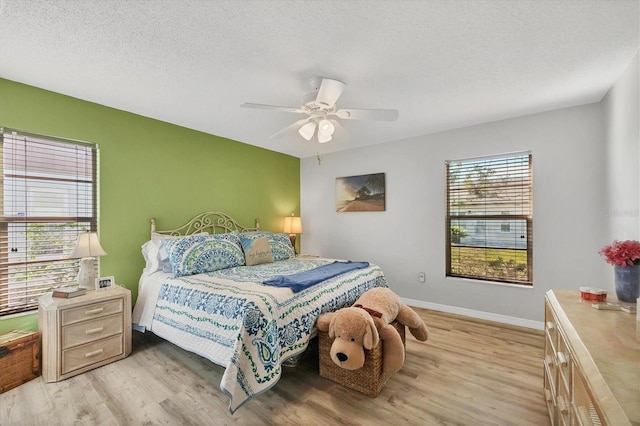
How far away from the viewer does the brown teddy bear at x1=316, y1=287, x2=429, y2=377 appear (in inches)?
75.8

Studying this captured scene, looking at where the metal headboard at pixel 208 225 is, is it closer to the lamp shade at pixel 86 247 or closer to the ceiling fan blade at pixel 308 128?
the lamp shade at pixel 86 247

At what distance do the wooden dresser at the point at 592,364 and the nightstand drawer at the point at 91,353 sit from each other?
3.11 metres

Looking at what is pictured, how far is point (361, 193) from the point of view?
14.8 feet

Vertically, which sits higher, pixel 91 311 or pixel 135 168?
pixel 135 168

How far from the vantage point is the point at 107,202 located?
289cm

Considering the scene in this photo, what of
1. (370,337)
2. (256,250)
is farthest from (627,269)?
(256,250)

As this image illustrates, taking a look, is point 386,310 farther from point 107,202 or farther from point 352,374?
point 107,202

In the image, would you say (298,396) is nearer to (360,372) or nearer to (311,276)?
(360,372)

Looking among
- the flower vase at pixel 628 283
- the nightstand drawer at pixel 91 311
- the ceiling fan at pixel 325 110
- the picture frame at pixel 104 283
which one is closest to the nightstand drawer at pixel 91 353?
the nightstand drawer at pixel 91 311

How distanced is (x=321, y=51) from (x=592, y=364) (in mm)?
2059

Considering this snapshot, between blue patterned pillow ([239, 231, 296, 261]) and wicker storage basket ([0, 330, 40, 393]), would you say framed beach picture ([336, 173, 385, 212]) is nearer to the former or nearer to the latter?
blue patterned pillow ([239, 231, 296, 261])

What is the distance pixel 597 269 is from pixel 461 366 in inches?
70.9

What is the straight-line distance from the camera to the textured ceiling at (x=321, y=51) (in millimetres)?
1570

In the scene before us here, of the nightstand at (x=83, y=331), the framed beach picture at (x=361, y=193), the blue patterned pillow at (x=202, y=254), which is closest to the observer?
the nightstand at (x=83, y=331)
